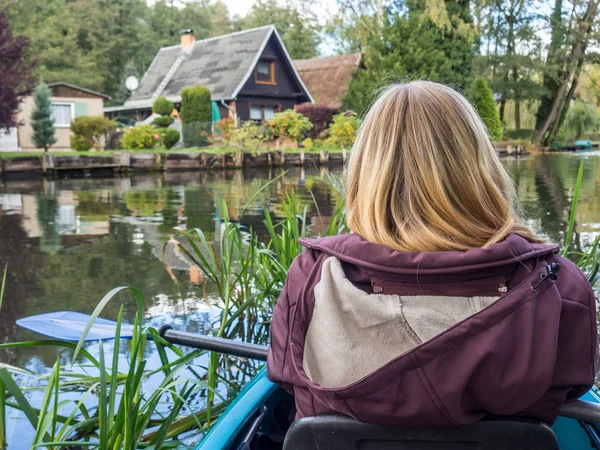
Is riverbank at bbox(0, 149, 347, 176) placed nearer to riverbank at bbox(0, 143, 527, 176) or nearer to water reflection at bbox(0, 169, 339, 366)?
riverbank at bbox(0, 143, 527, 176)

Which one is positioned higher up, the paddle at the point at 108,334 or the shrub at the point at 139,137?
the shrub at the point at 139,137

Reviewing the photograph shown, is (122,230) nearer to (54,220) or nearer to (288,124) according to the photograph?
(54,220)

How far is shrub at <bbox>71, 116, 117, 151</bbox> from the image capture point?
72.2 ft

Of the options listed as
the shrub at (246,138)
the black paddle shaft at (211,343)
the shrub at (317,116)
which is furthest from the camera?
the shrub at (317,116)

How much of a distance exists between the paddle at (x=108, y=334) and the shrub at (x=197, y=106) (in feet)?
73.9

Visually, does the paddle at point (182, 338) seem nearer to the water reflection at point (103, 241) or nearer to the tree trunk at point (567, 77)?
the water reflection at point (103, 241)

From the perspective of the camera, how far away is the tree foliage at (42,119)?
2127 centimetres

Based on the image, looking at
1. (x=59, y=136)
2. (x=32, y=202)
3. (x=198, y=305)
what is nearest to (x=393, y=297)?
(x=198, y=305)

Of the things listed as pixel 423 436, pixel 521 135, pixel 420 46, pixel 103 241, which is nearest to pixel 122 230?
pixel 103 241

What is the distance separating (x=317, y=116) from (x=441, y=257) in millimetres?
25496

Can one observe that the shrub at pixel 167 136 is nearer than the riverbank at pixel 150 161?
No

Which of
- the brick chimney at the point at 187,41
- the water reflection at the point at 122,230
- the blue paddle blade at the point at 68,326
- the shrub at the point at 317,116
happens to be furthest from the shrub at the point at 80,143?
the blue paddle blade at the point at 68,326

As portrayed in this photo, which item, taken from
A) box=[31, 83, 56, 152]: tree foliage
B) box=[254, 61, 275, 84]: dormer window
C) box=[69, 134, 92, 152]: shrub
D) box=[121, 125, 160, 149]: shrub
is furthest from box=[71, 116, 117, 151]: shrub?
box=[254, 61, 275, 84]: dormer window

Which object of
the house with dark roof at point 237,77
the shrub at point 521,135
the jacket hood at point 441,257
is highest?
the house with dark roof at point 237,77
